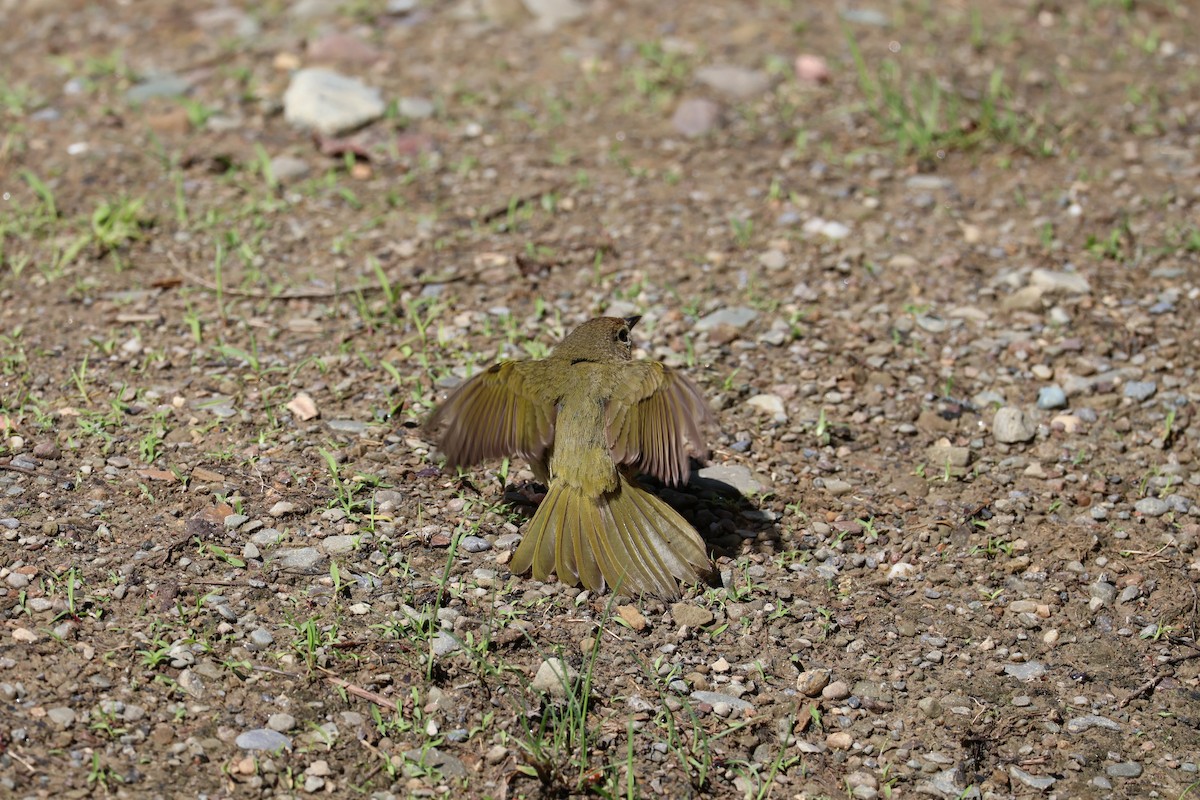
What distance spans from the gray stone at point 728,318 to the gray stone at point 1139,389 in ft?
5.75

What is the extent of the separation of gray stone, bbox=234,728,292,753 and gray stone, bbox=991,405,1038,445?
132 inches

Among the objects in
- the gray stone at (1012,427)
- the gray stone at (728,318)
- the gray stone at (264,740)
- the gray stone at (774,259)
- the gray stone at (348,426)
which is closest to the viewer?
the gray stone at (264,740)

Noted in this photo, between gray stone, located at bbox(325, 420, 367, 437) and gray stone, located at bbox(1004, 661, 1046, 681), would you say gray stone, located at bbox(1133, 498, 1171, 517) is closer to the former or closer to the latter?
gray stone, located at bbox(1004, 661, 1046, 681)

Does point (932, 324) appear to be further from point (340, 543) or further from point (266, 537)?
point (266, 537)

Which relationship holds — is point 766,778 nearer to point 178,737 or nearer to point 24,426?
point 178,737

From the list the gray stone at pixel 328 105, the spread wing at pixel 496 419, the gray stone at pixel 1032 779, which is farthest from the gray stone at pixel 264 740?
the gray stone at pixel 328 105

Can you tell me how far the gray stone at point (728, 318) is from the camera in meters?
6.36

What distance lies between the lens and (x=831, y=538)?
199 inches

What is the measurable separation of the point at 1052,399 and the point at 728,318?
1567 mm

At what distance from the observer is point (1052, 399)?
5859 millimetres

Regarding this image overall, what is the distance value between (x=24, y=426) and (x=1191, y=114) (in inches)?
274

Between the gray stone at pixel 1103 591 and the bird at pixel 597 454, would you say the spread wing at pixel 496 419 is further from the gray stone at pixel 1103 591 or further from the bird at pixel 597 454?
the gray stone at pixel 1103 591

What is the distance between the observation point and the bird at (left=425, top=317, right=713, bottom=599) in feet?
14.9

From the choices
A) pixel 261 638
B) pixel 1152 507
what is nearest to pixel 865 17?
pixel 1152 507
